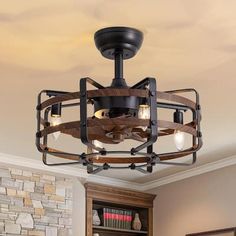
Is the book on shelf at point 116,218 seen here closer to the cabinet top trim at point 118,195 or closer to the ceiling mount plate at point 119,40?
the cabinet top trim at point 118,195

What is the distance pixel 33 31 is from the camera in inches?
106

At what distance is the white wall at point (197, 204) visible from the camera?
5.36m

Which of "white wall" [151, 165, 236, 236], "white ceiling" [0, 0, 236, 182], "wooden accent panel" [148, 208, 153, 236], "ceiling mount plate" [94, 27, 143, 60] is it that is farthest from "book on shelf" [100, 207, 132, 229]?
"ceiling mount plate" [94, 27, 143, 60]

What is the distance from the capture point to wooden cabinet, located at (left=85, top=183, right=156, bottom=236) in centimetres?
582

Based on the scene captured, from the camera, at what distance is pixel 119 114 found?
250cm

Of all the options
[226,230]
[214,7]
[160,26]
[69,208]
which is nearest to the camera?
[214,7]

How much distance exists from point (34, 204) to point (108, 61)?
280 cm

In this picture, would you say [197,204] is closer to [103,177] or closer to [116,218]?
[116,218]

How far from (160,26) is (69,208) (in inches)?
135

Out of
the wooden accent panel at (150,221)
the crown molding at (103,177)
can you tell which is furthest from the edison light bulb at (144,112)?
the wooden accent panel at (150,221)

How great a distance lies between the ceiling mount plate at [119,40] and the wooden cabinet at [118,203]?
3270mm

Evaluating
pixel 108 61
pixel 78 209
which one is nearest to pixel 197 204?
pixel 78 209

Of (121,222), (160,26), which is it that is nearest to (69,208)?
(121,222)

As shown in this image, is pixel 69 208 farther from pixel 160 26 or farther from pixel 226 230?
pixel 160 26
